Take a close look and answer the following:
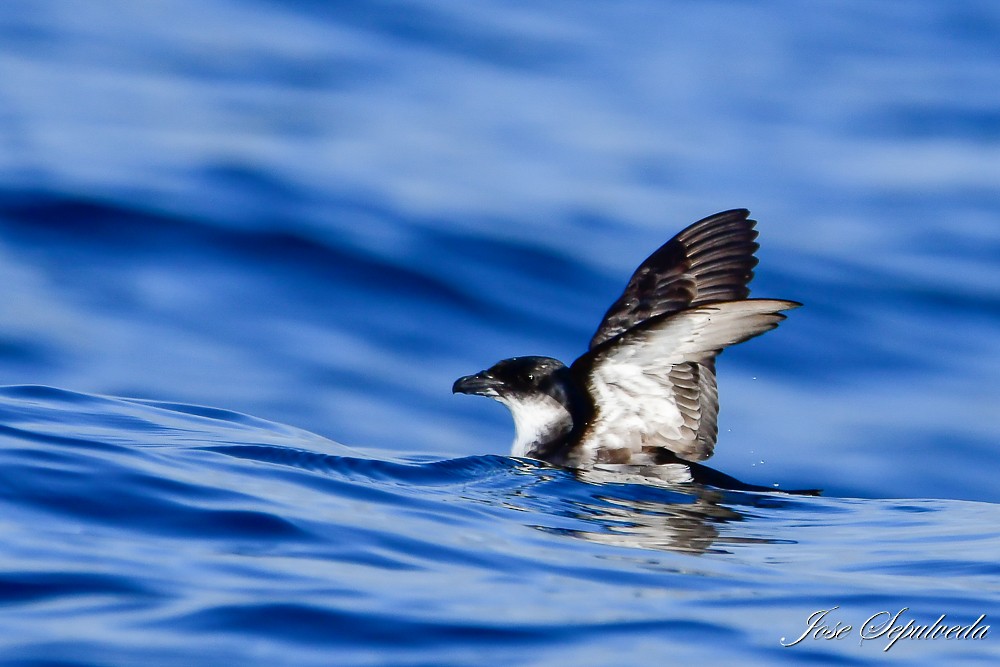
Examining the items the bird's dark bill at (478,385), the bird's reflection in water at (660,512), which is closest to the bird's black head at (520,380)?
the bird's dark bill at (478,385)

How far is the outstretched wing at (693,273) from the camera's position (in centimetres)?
746

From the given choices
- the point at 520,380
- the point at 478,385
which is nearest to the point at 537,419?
the point at 520,380

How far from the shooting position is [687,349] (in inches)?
262

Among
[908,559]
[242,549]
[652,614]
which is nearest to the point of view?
[652,614]

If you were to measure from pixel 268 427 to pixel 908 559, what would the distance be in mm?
3537

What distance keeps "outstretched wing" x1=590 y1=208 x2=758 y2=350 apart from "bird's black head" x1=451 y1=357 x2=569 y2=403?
288 mm

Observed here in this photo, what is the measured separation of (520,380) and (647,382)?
0.72 meters

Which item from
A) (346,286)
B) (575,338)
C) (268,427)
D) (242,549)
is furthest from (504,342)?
(242,549)

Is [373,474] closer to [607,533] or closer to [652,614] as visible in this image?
[607,533]

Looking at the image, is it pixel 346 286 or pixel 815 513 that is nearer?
pixel 815 513

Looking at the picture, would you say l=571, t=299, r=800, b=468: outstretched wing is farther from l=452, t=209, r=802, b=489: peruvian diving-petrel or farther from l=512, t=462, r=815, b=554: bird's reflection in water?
l=512, t=462, r=815, b=554: bird's reflection in water
